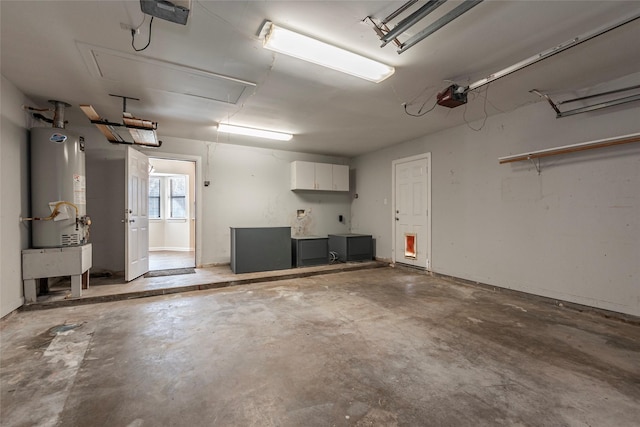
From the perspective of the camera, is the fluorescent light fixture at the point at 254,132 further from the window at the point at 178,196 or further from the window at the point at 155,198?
the window at the point at 155,198

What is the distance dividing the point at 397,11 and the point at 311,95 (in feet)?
4.98

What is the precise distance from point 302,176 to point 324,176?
567 mm

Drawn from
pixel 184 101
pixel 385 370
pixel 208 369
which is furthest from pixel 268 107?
pixel 385 370

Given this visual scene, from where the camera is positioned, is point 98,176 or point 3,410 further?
point 98,176

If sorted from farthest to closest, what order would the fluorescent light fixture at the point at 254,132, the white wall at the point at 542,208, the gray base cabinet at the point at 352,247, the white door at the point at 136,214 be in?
1. the gray base cabinet at the point at 352,247
2. the fluorescent light fixture at the point at 254,132
3. the white door at the point at 136,214
4. the white wall at the point at 542,208

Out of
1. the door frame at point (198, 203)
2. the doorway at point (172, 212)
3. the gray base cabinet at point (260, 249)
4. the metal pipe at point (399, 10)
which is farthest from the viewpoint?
the doorway at point (172, 212)

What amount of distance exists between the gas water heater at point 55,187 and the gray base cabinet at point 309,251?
3278mm

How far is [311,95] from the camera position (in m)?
3.32

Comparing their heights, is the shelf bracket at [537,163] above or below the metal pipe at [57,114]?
below

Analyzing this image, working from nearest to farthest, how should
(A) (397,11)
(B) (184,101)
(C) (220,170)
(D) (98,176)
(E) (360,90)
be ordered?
(A) (397,11), (E) (360,90), (B) (184,101), (D) (98,176), (C) (220,170)

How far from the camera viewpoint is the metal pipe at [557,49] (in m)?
2.02

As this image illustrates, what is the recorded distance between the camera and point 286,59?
2543 mm

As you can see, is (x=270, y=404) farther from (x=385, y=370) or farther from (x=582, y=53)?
(x=582, y=53)

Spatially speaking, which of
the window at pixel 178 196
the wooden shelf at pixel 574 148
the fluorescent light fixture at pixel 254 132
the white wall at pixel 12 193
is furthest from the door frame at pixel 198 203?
the wooden shelf at pixel 574 148
